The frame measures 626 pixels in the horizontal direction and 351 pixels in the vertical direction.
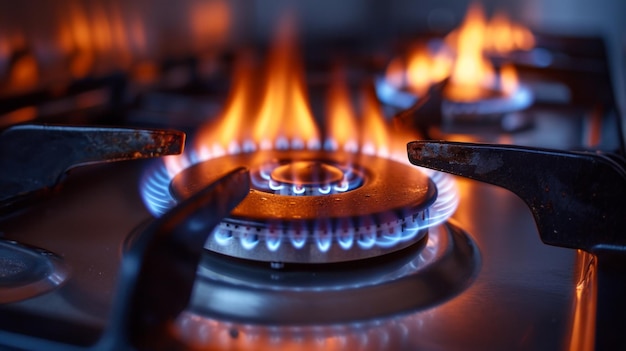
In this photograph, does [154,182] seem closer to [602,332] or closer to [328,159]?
[328,159]

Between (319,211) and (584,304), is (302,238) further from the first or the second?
(584,304)

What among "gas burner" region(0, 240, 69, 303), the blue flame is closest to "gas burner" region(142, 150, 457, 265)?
the blue flame

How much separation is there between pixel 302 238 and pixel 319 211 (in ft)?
0.13

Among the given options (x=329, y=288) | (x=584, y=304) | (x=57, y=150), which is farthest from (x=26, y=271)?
(x=584, y=304)

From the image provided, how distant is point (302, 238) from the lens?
485mm

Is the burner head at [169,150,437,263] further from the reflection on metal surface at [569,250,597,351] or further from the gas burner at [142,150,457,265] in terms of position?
the reflection on metal surface at [569,250,597,351]

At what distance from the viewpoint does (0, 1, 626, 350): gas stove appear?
16.5 inches

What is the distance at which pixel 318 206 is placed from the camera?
0.53 metres

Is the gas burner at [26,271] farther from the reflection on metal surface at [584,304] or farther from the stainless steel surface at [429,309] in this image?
the reflection on metal surface at [584,304]

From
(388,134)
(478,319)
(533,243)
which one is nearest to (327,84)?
(388,134)

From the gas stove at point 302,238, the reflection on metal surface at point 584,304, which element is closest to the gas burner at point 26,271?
the gas stove at point 302,238

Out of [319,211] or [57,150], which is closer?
[319,211]

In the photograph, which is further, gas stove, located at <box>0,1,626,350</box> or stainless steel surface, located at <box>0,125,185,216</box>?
stainless steel surface, located at <box>0,125,185,216</box>

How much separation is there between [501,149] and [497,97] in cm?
56
